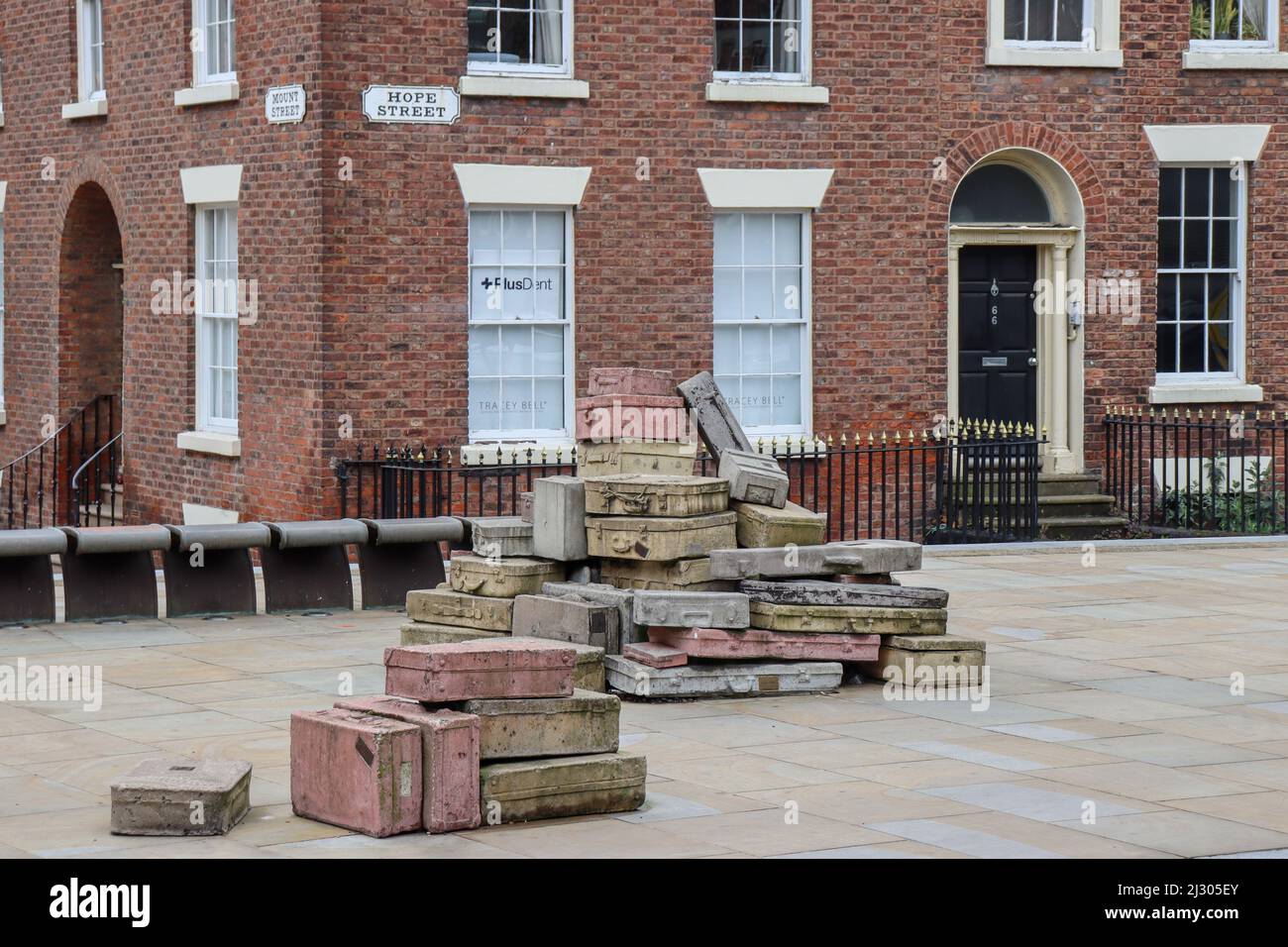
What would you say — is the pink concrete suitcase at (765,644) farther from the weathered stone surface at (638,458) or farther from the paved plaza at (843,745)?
the weathered stone surface at (638,458)

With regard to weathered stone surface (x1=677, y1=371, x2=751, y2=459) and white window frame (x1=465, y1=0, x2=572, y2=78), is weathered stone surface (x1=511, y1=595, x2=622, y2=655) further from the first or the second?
white window frame (x1=465, y1=0, x2=572, y2=78)

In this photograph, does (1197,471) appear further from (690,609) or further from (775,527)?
(690,609)

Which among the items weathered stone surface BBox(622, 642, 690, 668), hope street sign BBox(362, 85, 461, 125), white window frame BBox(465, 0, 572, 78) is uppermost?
white window frame BBox(465, 0, 572, 78)

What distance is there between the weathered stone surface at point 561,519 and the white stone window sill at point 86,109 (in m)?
10.3

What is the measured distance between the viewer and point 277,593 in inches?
565

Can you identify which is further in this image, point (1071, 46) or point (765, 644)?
point (1071, 46)

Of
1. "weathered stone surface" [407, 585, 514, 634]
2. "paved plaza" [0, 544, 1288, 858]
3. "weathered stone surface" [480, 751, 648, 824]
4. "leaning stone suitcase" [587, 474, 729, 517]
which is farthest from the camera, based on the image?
"weathered stone surface" [407, 585, 514, 634]

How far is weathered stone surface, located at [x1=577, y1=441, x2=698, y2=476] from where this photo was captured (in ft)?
41.6

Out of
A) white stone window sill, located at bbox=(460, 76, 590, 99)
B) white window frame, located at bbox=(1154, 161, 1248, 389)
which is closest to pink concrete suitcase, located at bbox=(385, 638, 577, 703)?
white stone window sill, located at bbox=(460, 76, 590, 99)

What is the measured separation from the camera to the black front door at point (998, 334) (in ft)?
64.1

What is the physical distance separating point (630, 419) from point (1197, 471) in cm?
879

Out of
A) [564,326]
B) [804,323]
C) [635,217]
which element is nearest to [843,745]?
[564,326]

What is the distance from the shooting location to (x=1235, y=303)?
20.1 m

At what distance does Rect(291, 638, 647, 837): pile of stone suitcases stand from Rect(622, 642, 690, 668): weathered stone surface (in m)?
2.16
